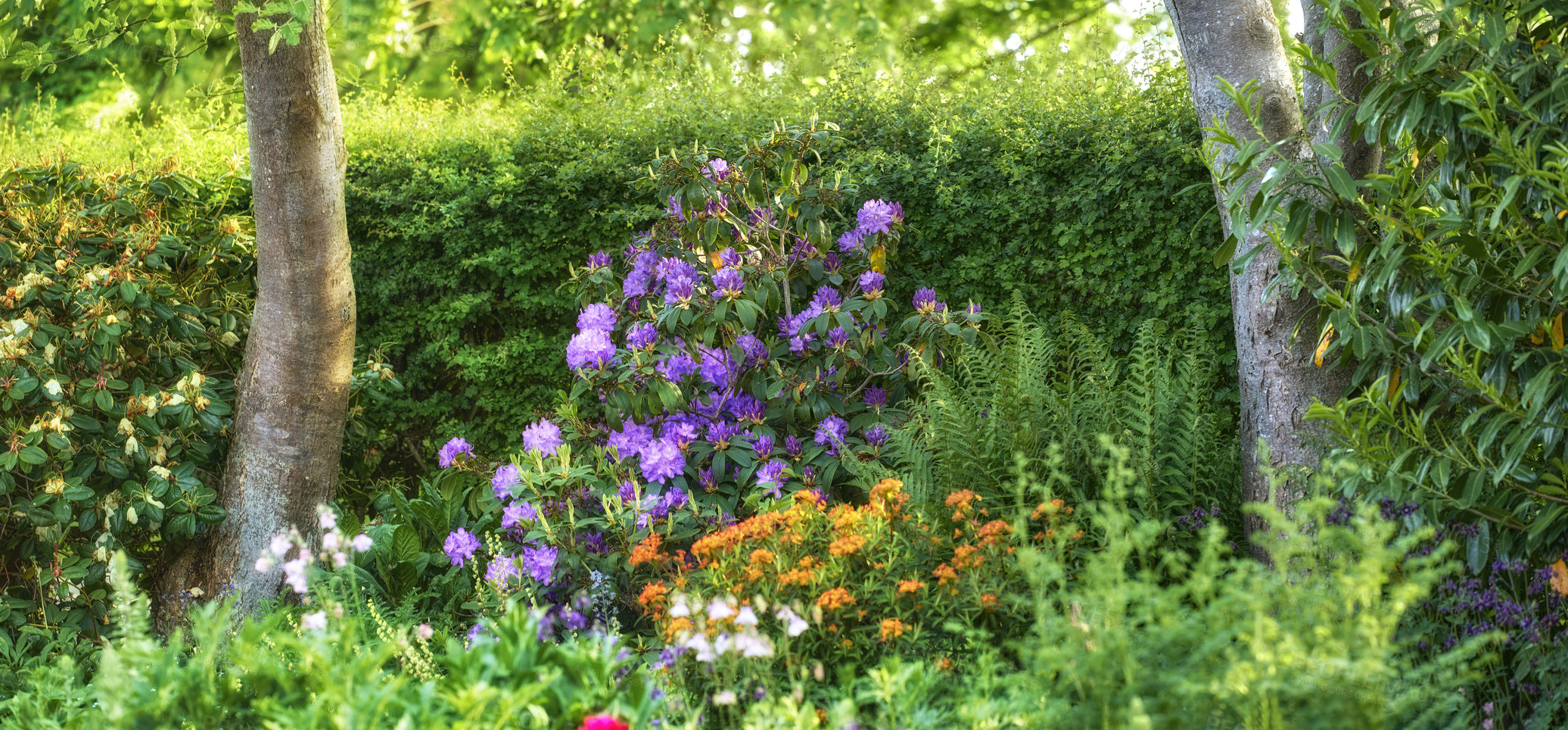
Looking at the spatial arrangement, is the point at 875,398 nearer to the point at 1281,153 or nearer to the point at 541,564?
the point at 541,564

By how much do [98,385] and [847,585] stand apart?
3.06 m

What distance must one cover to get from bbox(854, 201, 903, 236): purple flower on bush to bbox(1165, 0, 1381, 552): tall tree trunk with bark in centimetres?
110

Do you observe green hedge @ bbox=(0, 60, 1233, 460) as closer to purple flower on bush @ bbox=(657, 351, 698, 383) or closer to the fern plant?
the fern plant

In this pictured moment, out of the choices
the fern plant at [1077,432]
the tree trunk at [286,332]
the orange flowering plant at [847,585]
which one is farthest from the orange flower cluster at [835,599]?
the tree trunk at [286,332]

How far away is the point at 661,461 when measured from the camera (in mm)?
3238

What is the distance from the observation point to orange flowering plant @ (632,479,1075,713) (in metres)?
2.11

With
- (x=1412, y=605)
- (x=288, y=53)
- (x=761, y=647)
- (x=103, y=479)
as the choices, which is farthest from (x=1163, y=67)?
(x=103, y=479)

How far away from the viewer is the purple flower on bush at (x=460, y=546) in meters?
3.24

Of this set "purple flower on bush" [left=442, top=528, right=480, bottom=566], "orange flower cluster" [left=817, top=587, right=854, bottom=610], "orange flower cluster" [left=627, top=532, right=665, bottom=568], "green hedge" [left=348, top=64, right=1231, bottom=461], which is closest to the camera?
"orange flower cluster" [left=817, top=587, right=854, bottom=610]

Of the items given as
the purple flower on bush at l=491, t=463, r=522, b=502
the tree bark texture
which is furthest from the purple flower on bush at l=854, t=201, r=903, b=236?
the purple flower on bush at l=491, t=463, r=522, b=502

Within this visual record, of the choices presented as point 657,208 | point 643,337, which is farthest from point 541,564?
point 657,208

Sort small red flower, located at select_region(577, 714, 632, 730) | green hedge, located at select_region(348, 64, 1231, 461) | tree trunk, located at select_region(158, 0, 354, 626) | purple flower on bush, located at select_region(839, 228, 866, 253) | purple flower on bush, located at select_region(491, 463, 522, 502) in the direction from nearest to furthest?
small red flower, located at select_region(577, 714, 632, 730)
purple flower on bush, located at select_region(491, 463, 522, 502)
tree trunk, located at select_region(158, 0, 354, 626)
green hedge, located at select_region(348, 64, 1231, 461)
purple flower on bush, located at select_region(839, 228, 866, 253)

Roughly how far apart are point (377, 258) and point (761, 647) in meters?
3.54

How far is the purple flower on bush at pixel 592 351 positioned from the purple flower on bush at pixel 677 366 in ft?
0.69
